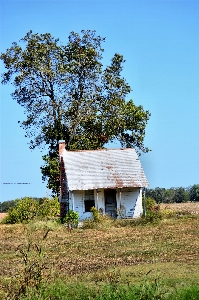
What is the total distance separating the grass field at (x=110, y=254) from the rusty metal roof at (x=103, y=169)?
5.87m

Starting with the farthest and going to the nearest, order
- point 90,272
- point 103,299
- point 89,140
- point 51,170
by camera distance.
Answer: point 89,140
point 51,170
point 90,272
point 103,299

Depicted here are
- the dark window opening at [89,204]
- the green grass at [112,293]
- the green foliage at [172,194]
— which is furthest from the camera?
the green foliage at [172,194]

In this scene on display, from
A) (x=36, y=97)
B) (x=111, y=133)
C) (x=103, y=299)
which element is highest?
(x=36, y=97)

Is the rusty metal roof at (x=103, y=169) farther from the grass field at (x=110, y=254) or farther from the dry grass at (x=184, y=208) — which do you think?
the grass field at (x=110, y=254)

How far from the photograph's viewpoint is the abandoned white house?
33594mm

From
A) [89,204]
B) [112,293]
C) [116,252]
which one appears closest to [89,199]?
[89,204]

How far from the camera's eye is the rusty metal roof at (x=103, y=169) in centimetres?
3353

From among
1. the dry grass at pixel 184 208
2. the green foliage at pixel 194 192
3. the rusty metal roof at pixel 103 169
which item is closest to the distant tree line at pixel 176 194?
the green foliage at pixel 194 192

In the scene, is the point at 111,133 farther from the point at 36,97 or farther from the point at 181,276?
the point at 181,276

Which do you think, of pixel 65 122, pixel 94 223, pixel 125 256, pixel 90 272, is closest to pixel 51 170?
pixel 65 122

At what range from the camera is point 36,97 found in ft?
133

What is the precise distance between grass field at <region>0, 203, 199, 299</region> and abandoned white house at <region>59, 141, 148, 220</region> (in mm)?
5854

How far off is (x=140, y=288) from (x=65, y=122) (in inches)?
1244

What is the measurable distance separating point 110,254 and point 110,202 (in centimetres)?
1797
